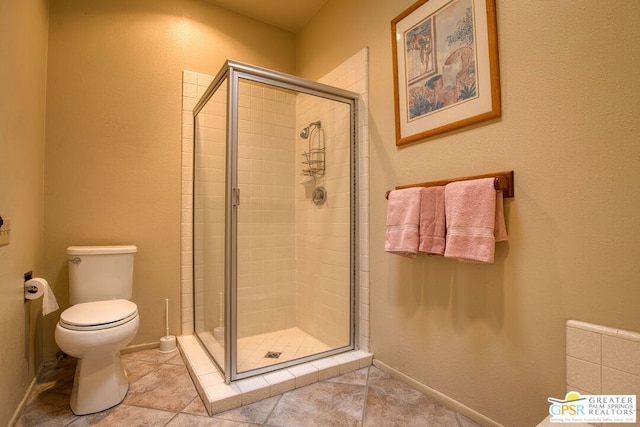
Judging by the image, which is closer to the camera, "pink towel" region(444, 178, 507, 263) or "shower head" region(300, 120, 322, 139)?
"pink towel" region(444, 178, 507, 263)

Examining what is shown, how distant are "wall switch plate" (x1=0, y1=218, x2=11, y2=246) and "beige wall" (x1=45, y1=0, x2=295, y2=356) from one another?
78 cm

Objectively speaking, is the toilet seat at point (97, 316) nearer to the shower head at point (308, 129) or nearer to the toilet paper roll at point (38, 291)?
the toilet paper roll at point (38, 291)

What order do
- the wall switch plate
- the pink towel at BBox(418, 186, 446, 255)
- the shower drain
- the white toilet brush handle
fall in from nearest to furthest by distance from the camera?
the wall switch plate, the pink towel at BBox(418, 186, 446, 255), the shower drain, the white toilet brush handle

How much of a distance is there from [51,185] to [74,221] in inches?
10.5

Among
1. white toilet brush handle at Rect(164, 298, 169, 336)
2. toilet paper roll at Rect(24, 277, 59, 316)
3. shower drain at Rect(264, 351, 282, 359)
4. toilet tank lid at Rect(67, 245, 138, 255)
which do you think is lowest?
shower drain at Rect(264, 351, 282, 359)

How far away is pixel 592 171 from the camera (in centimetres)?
114

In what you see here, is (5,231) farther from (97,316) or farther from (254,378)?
(254,378)

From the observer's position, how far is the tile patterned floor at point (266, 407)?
1.51 metres

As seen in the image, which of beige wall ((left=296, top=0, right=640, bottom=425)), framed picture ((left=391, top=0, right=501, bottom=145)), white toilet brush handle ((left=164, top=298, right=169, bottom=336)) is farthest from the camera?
white toilet brush handle ((left=164, top=298, right=169, bottom=336))

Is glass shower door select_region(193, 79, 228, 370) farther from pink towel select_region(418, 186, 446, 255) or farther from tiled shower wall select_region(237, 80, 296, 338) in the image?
pink towel select_region(418, 186, 446, 255)

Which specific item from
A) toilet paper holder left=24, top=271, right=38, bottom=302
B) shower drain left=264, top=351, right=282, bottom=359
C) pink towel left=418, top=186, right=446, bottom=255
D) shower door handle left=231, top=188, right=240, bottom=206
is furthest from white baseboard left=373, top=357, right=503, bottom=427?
toilet paper holder left=24, top=271, right=38, bottom=302

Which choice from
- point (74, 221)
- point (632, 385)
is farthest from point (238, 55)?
point (632, 385)

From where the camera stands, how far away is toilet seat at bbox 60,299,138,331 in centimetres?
154

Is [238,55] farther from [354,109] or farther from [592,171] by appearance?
[592,171]
